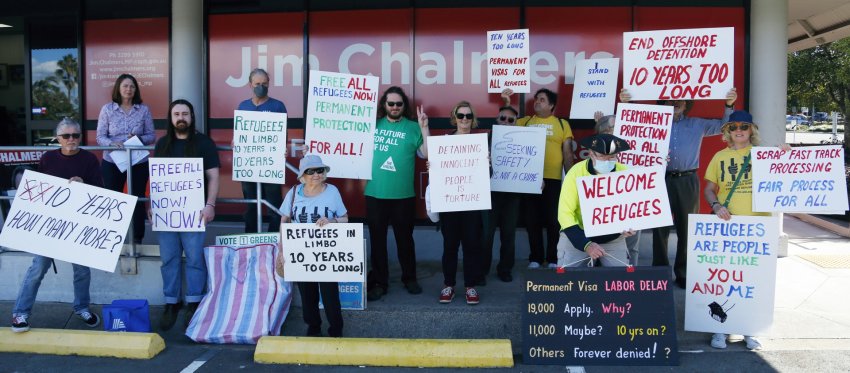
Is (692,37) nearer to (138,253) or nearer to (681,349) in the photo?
(681,349)

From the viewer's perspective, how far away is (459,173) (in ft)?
19.7

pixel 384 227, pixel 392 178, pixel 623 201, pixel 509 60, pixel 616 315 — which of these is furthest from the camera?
pixel 509 60

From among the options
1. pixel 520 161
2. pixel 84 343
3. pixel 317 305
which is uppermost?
pixel 520 161

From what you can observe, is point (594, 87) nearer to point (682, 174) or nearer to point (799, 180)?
point (682, 174)

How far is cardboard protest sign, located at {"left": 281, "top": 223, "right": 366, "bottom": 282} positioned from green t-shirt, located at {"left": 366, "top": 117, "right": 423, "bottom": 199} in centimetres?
84

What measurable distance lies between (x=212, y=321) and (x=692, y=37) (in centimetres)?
522

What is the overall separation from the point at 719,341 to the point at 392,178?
318 centimetres

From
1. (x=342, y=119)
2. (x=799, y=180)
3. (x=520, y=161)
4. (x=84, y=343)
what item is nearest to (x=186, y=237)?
(x=84, y=343)

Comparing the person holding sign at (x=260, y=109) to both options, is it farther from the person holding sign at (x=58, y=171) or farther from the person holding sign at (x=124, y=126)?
the person holding sign at (x=58, y=171)

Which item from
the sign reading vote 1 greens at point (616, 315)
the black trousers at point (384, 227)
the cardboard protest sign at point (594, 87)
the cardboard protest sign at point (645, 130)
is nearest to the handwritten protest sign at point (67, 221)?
the black trousers at point (384, 227)

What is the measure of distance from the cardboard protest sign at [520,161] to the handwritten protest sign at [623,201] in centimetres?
162

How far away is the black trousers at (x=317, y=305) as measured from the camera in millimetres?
5691

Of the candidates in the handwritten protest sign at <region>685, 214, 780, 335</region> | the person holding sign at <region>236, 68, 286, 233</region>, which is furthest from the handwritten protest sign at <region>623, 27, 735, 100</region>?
the person holding sign at <region>236, 68, 286, 233</region>

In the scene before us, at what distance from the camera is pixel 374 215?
635 centimetres
